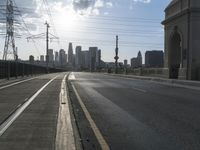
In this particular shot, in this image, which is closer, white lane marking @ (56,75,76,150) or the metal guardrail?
white lane marking @ (56,75,76,150)

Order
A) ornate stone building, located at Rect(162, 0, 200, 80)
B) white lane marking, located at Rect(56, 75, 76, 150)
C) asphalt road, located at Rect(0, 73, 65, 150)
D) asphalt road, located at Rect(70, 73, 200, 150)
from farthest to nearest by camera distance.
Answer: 1. ornate stone building, located at Rect(162, 0, 200, 80)
2. asphalt road, located at Rect(70, 73, 200, 150)
3. white lane marking, located at Rect(56, 75, 76, 150)
4. asphalt road, located at Rect(0, 73, 65, 150)

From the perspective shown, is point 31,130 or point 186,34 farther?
point 186,34

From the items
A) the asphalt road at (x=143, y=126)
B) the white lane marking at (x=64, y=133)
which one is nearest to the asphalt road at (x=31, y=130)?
the white lane marking at (x=64, y=133)

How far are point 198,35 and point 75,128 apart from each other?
37520mm

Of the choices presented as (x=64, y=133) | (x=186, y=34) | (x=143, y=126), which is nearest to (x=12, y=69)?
(x=186, y=34)

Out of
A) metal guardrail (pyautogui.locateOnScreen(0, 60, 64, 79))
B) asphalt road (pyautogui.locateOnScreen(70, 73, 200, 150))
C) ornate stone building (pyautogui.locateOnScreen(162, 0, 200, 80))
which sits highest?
ornate stone building (pyautogui.locateOnScreen(162, 0, 200, 80))

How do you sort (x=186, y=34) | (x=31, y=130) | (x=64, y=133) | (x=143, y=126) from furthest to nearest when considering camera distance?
(x=186, y=34)
(x=143, y=126)
(x=31, y=130)
(x=64, y=133)

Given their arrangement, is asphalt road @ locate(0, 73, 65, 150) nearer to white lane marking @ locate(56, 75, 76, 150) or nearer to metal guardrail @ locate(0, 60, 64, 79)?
white lane marking @ locate(56, 75, 76, 150)

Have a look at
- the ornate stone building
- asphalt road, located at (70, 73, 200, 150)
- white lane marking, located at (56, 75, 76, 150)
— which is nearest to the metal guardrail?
the ornate stone building

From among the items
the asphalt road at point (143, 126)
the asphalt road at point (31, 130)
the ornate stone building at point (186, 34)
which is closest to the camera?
the asphalt road at point (31, 130)

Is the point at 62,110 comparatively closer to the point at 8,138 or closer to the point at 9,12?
the point at 8,138

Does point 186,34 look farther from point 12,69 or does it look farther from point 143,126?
point 143,126

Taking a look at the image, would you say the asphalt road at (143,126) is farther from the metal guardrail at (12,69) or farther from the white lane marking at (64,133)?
the metal guardrail at (12,69)

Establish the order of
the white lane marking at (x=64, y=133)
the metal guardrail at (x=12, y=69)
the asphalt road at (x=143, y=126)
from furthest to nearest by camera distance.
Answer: the metal guardrail at (x=12, y=69), the asphalt road at (x=143, y=126), the white lane marking at (x=64, y=133)
